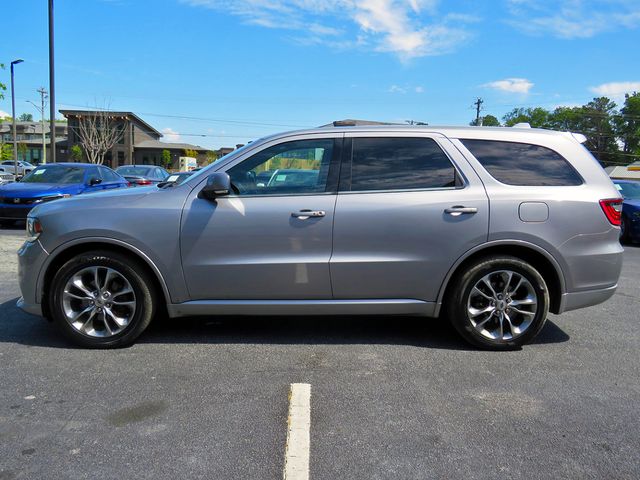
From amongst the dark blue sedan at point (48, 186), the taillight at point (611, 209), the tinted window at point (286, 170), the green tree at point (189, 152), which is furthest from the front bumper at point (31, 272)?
the green tree at point (189, 152)

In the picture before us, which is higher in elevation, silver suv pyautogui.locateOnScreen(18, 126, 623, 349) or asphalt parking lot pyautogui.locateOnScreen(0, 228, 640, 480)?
silver suv pyautogui.locateOnScreen(18, 126, 623, 349)

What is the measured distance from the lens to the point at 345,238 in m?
3.94

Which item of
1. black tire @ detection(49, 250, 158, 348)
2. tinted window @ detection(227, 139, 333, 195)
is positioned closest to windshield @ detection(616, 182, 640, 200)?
tinted window @ detection(227, 139, 333, 195)

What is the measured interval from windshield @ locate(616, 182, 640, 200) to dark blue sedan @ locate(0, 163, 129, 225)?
1212 centimetres

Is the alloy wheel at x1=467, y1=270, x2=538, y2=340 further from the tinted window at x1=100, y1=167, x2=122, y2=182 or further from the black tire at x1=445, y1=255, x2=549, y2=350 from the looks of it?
the tinted window at x1=100, y1=167, x2=122, y2=182

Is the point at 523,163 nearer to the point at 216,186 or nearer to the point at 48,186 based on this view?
the point at 216,186

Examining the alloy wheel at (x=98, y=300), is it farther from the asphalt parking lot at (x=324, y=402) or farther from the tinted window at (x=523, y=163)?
the tinted window at (x=523, y=163)

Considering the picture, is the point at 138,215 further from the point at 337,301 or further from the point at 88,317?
the point at 337,301

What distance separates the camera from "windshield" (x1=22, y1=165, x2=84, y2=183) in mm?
11602

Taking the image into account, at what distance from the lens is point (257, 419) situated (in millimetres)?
2977

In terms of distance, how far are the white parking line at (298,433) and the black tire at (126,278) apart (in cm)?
143

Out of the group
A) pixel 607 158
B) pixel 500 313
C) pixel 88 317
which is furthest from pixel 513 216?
pixel 607 158

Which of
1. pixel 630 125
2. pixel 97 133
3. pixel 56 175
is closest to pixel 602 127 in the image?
pixel 630 125

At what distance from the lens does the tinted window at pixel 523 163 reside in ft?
13.5
